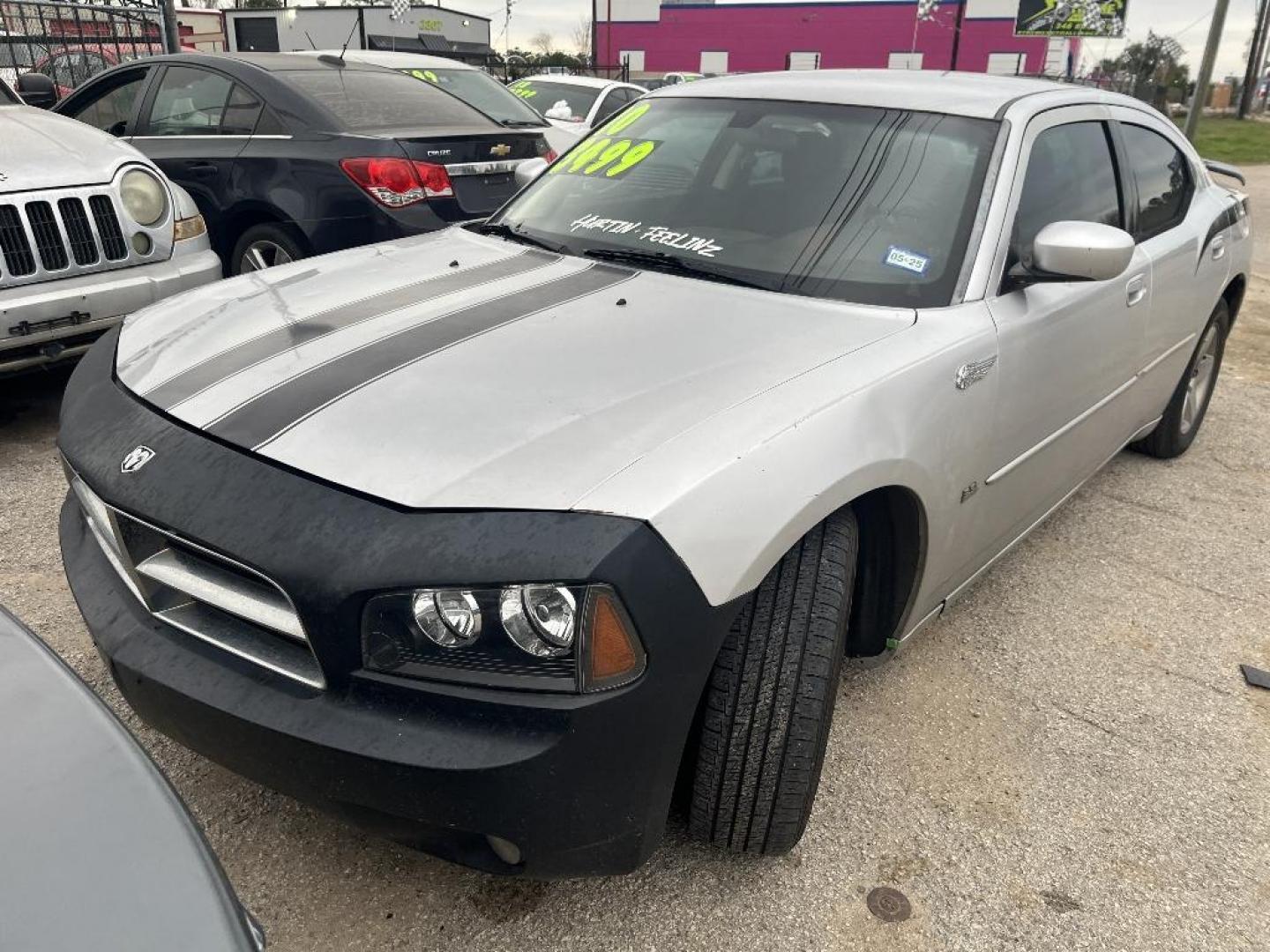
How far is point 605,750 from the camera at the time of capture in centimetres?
153

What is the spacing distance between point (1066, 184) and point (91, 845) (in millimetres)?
2905

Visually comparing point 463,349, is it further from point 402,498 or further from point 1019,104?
point 1019,104

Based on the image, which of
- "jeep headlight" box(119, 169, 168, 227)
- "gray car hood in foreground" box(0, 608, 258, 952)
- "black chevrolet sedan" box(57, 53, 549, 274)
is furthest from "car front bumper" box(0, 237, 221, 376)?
"gray car hood in foreground" box(0, 608, 258, 952)

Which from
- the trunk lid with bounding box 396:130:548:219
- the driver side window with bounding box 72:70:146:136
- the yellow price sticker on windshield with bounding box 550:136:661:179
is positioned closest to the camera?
the yellow price sticker on windshield with bounding box 550:136:661:179

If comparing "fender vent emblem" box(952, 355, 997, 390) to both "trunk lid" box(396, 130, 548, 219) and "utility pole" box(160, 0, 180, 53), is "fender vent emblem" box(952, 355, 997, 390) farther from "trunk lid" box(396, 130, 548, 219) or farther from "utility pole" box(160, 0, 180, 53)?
"utility pole" box(160, 0, 180, 53)

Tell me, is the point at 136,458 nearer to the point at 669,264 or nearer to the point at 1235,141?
the point at 669,264

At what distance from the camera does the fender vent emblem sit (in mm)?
2213

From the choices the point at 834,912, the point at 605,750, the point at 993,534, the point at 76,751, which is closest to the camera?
the point at 76,751

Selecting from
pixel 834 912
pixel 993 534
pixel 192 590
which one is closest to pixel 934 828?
pixel 834 912

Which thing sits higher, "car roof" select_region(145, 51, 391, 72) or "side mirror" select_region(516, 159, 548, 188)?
"car roof" select_region(145, 51, 391, 72)

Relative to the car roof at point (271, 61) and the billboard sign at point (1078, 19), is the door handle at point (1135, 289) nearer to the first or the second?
the car roof at point (271, 61)

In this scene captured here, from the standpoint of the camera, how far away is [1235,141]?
91.6 feet

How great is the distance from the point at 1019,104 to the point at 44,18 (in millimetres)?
11339

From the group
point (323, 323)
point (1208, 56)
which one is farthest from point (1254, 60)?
point (323, 323)
